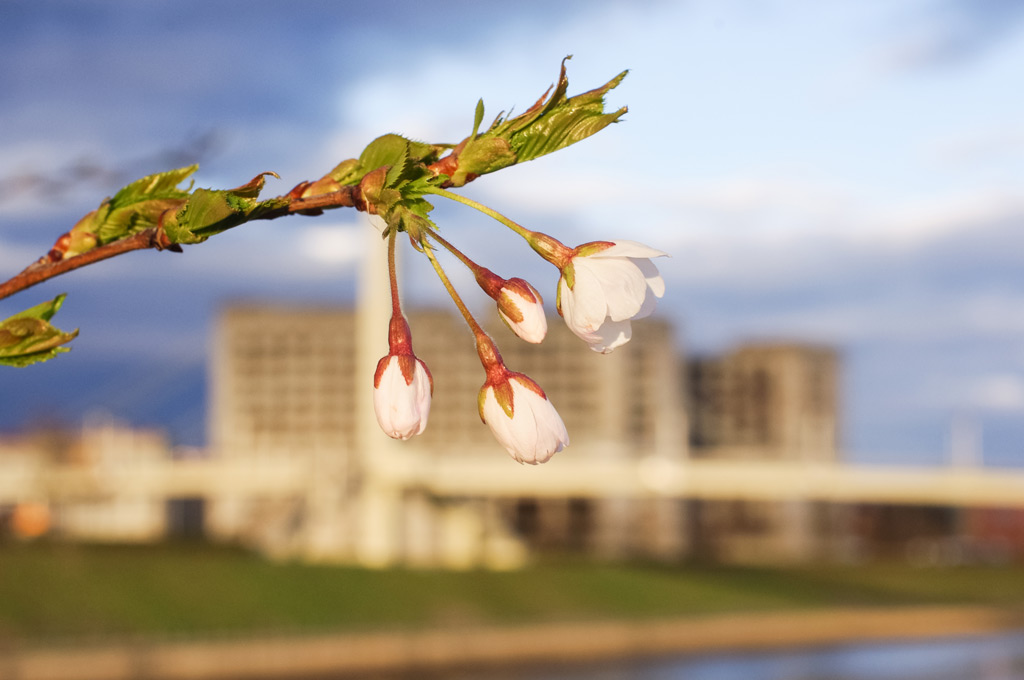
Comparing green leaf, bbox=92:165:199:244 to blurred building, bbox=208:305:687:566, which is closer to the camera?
green leaf, bbox=92:165:199:244

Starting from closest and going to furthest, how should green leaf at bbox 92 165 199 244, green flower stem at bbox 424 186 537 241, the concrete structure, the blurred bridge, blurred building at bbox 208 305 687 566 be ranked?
A: green flower stem at bbox 424 186 537 241
green leaf at bbox 92 165 199 244
the blurred bridge
the concrete structure
blurred building at bbox 208 305 687 566

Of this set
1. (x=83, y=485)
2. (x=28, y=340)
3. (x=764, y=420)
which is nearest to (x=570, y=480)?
(x=83, y=485)

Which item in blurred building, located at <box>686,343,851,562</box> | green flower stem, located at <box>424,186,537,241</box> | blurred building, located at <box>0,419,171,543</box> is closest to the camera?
green flower stem, located at <box>424,186,537,241</box>

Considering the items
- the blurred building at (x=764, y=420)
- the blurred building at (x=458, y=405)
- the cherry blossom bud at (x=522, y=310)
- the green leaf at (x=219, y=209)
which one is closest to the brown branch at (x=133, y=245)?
the green leaf at (x=219, y=209)

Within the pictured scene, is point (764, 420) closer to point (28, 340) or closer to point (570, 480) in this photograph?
point (570, 480)

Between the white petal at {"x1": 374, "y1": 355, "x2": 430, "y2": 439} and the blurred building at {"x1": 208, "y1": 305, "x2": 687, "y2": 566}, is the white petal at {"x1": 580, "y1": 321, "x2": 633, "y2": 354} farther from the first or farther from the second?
the blurred building at {"x1": 208, "y1": 305, "x2": 687, "y2": 566}

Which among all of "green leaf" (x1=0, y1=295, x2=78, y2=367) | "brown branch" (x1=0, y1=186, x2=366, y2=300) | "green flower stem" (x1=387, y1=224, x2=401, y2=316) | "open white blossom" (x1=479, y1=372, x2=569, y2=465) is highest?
"brown branch" (x1=0, y1=186, x2=366, y2=300)

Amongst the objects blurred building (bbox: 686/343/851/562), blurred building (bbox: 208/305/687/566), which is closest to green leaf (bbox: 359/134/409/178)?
blurred building (bbox: 208/305/687/566)
